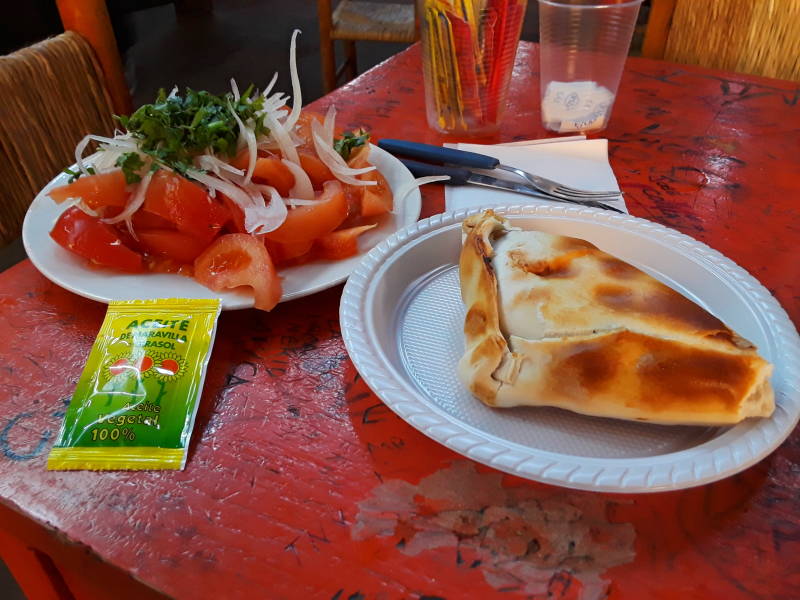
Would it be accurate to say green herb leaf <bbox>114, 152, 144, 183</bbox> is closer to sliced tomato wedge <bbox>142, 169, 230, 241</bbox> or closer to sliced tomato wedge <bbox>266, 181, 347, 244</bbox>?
sliced tomato wedge <bbox>142, 169, 230, 241</bbox>

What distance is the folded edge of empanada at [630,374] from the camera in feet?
1.67

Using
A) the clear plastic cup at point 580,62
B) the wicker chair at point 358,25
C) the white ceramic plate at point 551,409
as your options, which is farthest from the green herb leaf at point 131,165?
the wicker chair at point 358,25

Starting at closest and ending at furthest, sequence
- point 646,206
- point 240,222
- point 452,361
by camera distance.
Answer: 1. point 452,361
2. point 240,222
3. point 646,206

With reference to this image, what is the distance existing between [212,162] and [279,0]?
14.9 feet

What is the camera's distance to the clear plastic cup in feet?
3.66

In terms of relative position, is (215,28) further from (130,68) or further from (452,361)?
(452,361)

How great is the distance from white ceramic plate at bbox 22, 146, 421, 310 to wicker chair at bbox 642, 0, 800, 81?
3.96ft

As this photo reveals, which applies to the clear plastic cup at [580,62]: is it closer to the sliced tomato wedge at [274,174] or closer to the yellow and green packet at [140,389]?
the sliced tomato wedge at [274,174]

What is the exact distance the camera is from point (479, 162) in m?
1.03

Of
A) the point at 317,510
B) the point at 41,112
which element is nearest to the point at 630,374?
the point at 317,510

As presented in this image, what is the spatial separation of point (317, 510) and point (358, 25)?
2806mm

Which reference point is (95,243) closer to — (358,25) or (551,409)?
(551,409)

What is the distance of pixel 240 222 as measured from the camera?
80cm

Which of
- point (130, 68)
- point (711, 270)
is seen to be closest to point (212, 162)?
point (711, 270)
